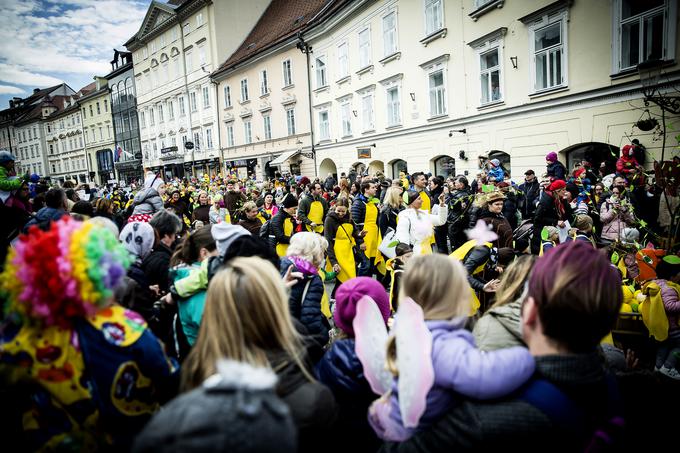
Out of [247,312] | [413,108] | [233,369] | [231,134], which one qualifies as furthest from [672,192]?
[231,134]

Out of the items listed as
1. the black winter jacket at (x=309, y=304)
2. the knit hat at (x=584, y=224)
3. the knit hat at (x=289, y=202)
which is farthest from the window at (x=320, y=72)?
the black winter jacket at (x=309, y=304)

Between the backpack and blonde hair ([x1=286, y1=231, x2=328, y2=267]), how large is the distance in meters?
2.35

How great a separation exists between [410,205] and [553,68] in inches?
329

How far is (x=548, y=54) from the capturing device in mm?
11375

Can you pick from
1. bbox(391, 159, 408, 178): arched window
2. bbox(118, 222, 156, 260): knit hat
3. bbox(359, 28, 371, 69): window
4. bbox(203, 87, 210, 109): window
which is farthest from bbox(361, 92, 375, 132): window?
bbox(203, 87, 210, 109): window

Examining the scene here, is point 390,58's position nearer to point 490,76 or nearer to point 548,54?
point 490,76

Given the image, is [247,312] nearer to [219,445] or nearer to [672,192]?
[219,445]

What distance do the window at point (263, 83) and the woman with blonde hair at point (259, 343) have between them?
28267 mm

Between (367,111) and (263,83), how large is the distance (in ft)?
37.4

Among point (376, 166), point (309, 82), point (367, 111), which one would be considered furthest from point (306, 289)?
point (309, 82)

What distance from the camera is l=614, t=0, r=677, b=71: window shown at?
8.64 metres

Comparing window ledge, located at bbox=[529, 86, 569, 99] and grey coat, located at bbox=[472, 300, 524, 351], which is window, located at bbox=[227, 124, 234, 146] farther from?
grey coat, located at bbox=[472, 300, 524, 351]

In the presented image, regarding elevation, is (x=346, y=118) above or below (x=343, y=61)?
below

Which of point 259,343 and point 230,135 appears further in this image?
point 230,135
